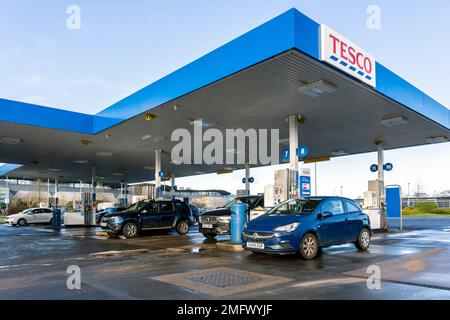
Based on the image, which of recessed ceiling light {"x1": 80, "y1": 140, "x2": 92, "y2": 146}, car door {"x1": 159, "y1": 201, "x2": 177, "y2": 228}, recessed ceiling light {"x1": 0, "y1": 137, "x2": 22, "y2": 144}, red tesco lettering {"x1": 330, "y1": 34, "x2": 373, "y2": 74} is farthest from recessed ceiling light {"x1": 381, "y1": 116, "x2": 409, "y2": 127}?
recessed ceiling light {"x1": 0, "y1": 137, "x2": 22, "y2": 144}

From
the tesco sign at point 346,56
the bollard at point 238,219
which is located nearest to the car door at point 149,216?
the bollard at point 238,219

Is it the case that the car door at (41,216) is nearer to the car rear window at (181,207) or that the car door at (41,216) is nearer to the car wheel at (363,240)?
the car rear window at (181,207)

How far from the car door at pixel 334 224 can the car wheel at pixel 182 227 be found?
26.8 feet

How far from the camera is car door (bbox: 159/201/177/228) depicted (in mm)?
15930

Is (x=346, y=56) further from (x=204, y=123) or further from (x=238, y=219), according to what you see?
(x=204, y=123)

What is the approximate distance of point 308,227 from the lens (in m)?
8.80

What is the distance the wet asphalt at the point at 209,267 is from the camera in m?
5.64

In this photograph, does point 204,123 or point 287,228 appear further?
point 204,123

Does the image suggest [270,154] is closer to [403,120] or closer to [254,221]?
[403,120]

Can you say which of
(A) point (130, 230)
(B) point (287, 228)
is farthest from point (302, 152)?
(A) point (130, 230)

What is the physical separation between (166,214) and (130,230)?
1.68 meters

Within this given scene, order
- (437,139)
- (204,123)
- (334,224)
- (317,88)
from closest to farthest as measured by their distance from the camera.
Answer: (334,224), (317,88), (204,123), (437,139)

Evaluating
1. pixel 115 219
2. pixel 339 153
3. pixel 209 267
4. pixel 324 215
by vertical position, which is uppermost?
pixel 339 153
